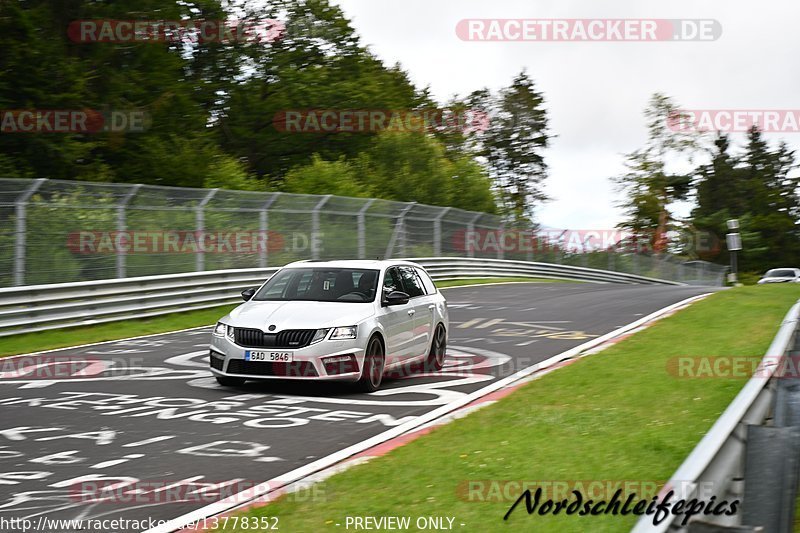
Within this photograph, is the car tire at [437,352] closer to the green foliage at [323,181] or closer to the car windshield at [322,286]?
the car windshield at [322,286]

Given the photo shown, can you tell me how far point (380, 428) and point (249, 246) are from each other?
15178 millimetres

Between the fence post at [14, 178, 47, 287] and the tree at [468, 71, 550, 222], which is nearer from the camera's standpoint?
the fence post at [14, 178, 47, 287]

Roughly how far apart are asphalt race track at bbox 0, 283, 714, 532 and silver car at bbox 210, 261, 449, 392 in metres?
0.31

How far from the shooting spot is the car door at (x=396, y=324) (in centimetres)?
1148

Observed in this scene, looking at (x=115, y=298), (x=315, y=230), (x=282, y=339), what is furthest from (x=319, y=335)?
(x=315, y=230)

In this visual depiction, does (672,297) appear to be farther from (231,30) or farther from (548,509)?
(231,30)

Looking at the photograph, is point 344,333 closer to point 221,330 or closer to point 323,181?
point 221,330

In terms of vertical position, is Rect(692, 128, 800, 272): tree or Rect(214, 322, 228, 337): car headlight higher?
Rect(692, 128, 800, 272): tree

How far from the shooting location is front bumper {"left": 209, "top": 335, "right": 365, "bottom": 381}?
34.4 feet

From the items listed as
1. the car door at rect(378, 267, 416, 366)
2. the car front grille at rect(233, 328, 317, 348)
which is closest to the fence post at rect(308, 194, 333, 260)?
the car door at rect(378, 267, 416, 366)

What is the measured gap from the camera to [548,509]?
A: 18.8 feet

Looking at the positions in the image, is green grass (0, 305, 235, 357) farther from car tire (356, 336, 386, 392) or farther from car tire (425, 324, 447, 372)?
car tire (356, 336, 386, 392)

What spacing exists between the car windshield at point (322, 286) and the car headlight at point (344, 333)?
2.69 ft

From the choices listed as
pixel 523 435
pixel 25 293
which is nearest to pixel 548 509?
pixel 523 435
